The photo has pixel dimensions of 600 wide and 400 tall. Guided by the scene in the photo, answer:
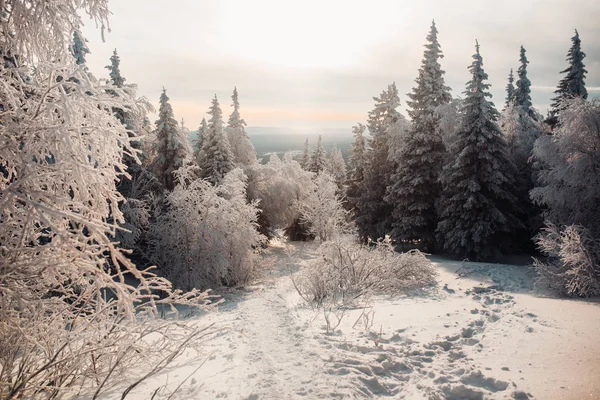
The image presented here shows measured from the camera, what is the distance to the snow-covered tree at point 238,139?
29.2 m

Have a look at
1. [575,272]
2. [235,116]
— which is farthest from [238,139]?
[575,272]

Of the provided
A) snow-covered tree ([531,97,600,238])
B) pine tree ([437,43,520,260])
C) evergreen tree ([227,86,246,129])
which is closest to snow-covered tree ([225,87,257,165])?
evergreen tree ([227,86,246,129])

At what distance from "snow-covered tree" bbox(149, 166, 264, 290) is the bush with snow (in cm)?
552

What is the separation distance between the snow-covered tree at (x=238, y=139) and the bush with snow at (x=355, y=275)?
700 inches

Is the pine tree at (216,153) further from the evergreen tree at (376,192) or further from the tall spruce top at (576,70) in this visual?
the tall spruce top at (576,70)

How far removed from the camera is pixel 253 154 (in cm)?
2952

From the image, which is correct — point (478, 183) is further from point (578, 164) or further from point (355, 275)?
point (355, 275)

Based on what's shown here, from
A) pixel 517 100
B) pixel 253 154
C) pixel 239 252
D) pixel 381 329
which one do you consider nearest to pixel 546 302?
pixel 381 329

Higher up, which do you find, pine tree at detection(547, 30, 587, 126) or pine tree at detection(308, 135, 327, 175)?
pine tree at detection(547, 30, 587, 126)

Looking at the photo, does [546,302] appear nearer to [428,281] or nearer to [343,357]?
[428,281]

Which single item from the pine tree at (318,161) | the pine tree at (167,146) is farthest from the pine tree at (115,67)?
the pine tree at (318,161)

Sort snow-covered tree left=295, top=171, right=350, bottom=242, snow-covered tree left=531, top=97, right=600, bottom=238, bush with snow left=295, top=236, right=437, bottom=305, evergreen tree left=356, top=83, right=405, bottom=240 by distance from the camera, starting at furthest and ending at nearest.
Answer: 1. snow-covered tree left=295, top=171, right=350, bottom=242
2. evergreen tree left=356, top=83, right=405, bottom=240
3. snow-covered tree left=531, top=97, right=600, bottom=238
4. bush with snow left=295, top=236, right=437, bottom=305

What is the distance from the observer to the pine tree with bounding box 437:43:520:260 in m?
18.7

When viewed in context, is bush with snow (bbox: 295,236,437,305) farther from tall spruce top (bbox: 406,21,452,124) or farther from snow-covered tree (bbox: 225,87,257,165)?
snow-covered tree (bbox: 225,87,257,165)
